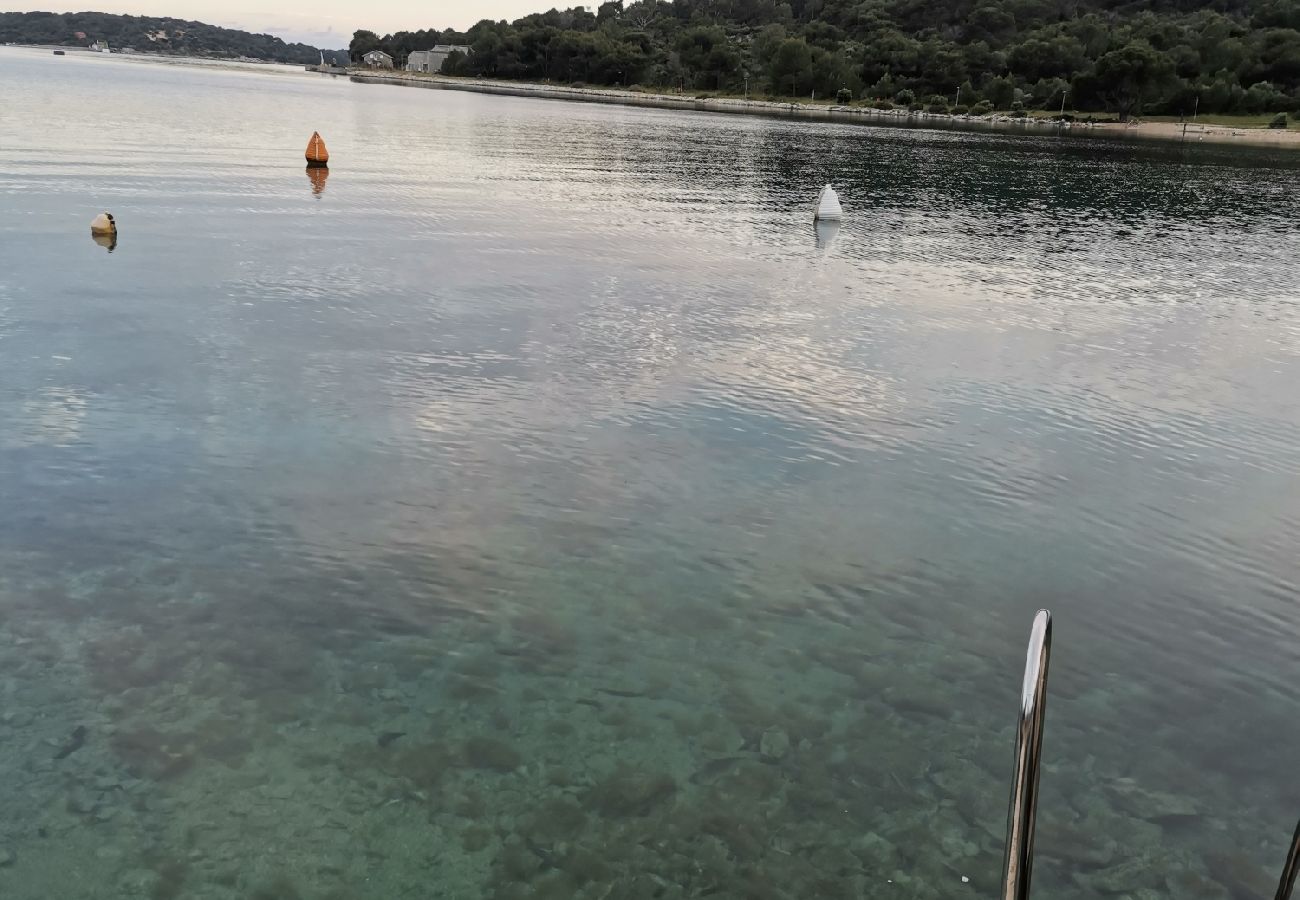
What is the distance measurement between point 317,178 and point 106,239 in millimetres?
18116

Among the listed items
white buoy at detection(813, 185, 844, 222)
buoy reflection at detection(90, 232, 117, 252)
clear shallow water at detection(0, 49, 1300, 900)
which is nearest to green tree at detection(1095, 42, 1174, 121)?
white buoy at detection(813, 185, 844, 222)

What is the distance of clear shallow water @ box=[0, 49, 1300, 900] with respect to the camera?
664cm

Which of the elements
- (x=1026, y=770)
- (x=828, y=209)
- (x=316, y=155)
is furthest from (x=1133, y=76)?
(x=1026, y=770)

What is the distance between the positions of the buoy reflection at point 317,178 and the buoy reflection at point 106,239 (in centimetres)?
1258

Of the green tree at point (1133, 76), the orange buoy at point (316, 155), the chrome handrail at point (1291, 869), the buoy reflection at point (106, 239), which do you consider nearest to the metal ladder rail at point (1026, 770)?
the chrome handrail at point (1291, 869)

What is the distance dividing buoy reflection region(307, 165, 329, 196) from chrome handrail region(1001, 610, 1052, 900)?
126 feet

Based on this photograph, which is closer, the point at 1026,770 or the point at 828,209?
the point at 1026,770

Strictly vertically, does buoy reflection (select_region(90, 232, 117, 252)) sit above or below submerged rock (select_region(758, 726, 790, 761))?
above

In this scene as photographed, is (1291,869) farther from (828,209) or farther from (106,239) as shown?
(828,209)

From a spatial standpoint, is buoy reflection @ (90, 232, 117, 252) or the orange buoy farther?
the orange buoy

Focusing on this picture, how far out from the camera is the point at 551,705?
7977mm

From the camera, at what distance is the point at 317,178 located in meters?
42.3

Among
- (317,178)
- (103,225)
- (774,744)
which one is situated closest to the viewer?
(774,744)

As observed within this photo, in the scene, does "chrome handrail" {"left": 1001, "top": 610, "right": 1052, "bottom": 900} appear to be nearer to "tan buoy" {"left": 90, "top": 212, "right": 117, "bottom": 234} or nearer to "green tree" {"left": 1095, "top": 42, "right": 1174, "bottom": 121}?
"tan buoy" {"left": 90, "top": 212, "right": 117, "bottom": 234}
